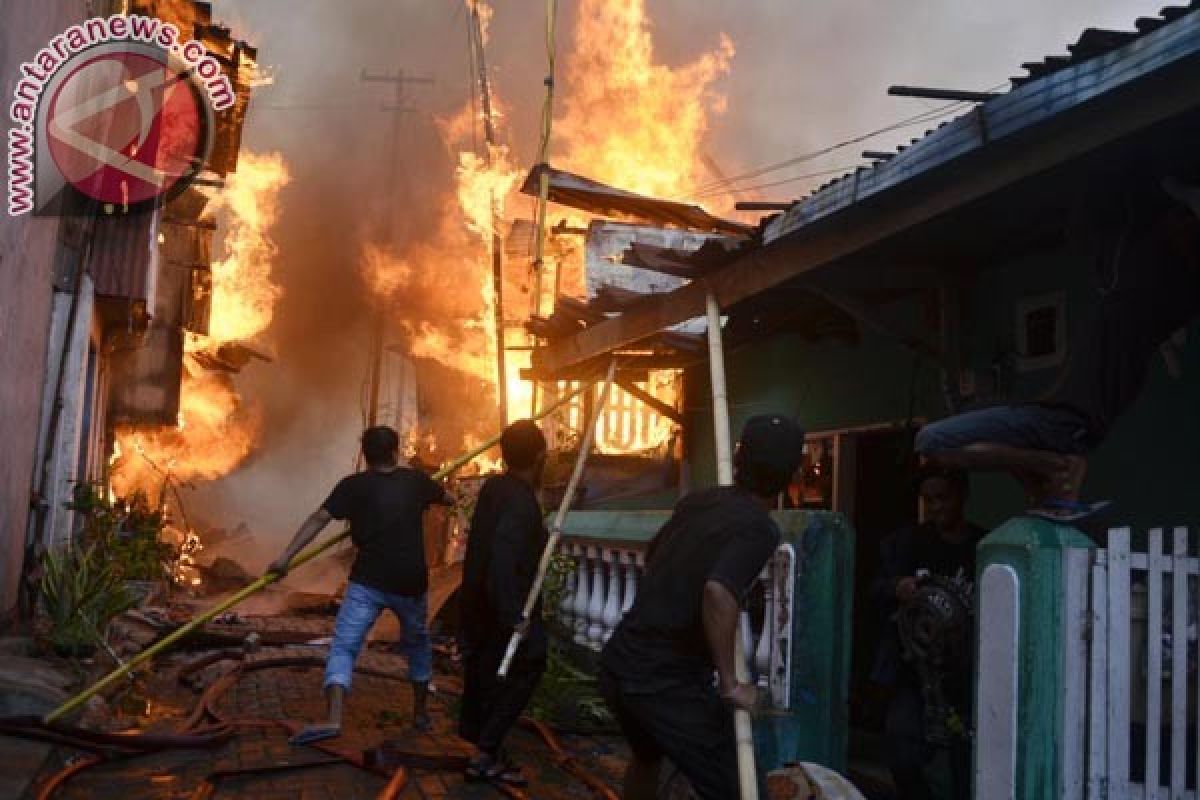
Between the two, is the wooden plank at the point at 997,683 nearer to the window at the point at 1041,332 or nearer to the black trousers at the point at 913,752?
the black trousers at the point at 913,752

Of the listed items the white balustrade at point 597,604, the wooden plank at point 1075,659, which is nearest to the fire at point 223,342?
the white balustrade at point 597,604

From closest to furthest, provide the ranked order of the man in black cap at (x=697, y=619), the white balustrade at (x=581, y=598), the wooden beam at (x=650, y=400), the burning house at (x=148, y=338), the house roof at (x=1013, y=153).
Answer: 1. the man in black cap at (x=697, y=619)
2. the house roof at (x=1013, y=153)
3. the white balustrade at (x=581, y=598)
4. the burning house at (x=148, y=338)
5. the wooden beam at (x=650, y=400)

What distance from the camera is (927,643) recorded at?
480cm

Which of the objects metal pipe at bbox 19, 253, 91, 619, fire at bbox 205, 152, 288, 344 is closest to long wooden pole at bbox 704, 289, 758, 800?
metal pipe at bbox 19, 253, 91, 619

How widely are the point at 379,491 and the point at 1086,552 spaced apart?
4.31 m

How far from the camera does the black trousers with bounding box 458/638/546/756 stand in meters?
5.74

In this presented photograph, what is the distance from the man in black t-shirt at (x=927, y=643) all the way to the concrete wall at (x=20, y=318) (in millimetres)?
6888

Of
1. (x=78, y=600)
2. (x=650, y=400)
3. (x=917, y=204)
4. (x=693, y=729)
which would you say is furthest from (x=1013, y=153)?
(x=650, y=400)

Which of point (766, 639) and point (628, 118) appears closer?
point (766, 639)

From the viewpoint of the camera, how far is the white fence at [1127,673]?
3.93 meters

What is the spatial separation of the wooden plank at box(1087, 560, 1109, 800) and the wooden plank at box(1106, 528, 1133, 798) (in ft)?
0.05

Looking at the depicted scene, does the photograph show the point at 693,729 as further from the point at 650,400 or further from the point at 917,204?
the point at 650,400

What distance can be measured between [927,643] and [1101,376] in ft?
4.65

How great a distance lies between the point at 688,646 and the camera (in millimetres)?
3828
